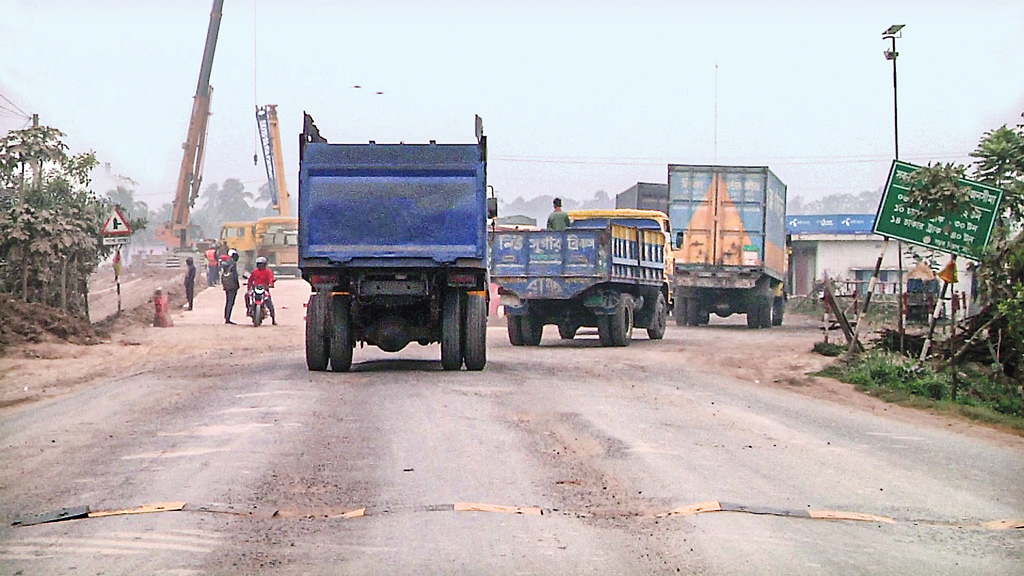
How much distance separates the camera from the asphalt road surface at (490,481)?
6664 mm

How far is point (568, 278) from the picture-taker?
21.4 meters

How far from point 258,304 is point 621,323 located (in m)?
9.78

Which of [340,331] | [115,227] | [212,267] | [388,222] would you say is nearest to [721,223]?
[115,227]

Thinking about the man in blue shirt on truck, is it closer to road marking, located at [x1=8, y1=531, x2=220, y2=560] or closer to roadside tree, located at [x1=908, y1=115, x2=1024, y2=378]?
roadside tree, located at [x1=908, y1=115, x2=1024, y2=378]

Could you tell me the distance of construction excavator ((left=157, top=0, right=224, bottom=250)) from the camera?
170 feet

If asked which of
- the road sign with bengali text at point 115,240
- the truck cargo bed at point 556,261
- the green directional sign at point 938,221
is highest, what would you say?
the green directional sign at point 938,221

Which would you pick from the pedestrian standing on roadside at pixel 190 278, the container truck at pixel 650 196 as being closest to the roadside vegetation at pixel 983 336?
the pedestrian standing on roadside at pixel 190 278

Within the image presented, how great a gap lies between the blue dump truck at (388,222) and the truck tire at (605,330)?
6.91 m

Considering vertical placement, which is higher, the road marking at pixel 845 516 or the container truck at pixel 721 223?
the container truck at pixel 721 223

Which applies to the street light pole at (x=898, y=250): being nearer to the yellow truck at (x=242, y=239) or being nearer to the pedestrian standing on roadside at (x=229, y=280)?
the pedestrian standing on roadside at (x=229, y=280)

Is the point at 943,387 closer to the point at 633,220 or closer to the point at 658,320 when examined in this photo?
the point at 658,320

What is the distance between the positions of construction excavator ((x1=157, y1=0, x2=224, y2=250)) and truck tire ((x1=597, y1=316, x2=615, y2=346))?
33.3 meters

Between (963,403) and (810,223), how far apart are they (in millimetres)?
48597

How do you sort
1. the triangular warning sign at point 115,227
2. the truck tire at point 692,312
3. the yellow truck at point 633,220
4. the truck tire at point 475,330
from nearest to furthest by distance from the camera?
the truck tire at point 475,330, the yellow truck at point 633,220, the triangular warning sign at point 115,227, the truck tire at point 692,312
